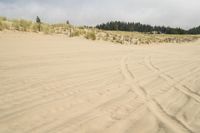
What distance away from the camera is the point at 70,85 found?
5.52m

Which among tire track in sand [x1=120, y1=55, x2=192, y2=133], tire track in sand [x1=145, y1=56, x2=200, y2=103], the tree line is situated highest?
tire track in sand [x1=120, y1=55, x2=192, y2=133]

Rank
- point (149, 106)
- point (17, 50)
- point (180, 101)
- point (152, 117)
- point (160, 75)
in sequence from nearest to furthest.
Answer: point (152, 117), point (149, 106), point (180, 101), point (160, 75), point (17, 50)

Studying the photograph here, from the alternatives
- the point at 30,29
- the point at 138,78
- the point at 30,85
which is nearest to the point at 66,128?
the point at 30,85

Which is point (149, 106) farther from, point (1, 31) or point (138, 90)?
point (1, 31)

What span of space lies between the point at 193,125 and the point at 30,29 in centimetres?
1314

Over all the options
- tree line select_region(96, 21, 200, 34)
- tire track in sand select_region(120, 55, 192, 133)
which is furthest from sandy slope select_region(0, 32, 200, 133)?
tree line select_region(96, 21, 200, 34)

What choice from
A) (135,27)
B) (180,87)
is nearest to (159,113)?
(180,87)

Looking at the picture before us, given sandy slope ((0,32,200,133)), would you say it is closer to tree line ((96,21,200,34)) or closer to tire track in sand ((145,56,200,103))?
tire track in sand ((145,56,200,103))

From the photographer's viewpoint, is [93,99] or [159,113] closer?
[159,113]

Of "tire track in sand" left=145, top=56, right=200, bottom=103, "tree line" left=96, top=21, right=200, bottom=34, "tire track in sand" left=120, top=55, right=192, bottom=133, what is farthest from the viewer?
"tree line" left=96, top=21, right=200, bottom=34

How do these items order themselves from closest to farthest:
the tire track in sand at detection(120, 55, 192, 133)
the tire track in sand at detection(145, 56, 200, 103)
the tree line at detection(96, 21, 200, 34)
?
the tire track in sand at detection(120, 55, 192, 133) → the tire track in sand at detection(145, 56, 200, 103) → the tree line at detection(96, 21, 200, 34)

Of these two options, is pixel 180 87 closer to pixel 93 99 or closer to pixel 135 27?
pixel 93 99

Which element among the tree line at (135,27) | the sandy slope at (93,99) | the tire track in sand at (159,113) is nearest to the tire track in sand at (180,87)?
the sandy slope at (93,99)

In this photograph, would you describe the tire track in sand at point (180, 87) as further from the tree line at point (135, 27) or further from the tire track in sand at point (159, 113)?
the tree line at point (135, 27)
